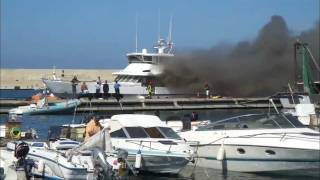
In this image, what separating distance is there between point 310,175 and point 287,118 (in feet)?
7.04

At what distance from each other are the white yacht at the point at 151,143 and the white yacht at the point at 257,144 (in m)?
1.24

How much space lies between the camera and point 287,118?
20547 millimetres

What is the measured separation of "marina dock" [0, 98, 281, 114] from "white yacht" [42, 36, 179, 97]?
615 cm

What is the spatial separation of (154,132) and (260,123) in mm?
3617

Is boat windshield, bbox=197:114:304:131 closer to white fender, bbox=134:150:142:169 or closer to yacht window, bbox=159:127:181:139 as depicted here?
yacht window, bbox=159:127:181:139

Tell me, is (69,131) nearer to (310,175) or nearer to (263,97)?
(310,175)

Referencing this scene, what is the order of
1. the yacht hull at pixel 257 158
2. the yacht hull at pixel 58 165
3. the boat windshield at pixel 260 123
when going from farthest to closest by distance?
1. the boat windshield at pixel 260 123
2. the yacht hull at pixel 257 158
3. the yacht hull at pixel 58 165

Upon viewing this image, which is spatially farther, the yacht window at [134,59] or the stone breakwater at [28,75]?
the stone breakwater at [28,75]

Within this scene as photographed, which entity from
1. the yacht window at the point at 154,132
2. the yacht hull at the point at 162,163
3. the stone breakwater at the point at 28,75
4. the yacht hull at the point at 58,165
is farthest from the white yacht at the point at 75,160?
the stone breakwater at the point at 28,75

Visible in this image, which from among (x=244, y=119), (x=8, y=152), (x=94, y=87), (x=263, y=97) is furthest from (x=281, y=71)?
(x=8, y=152)

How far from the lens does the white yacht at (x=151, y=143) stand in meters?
18.8

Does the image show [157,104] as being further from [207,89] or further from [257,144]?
[257,144]

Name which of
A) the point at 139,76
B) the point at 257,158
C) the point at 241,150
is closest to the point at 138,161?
the point at 241,150

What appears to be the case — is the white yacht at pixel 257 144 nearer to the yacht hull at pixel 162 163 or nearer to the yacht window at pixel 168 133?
the yacht window at pixel 168 133
